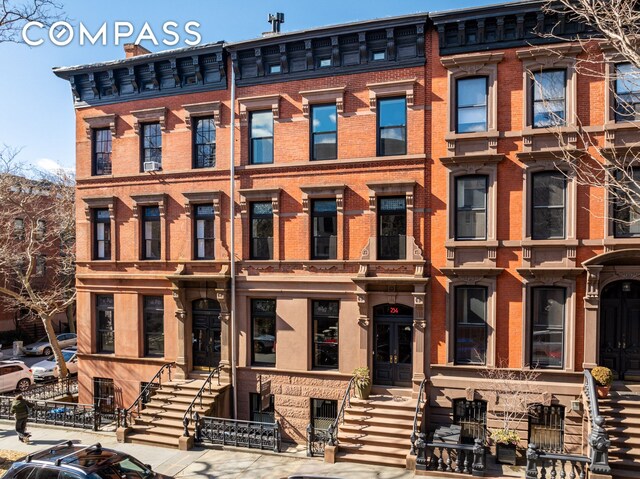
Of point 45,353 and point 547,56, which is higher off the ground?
point 547,56

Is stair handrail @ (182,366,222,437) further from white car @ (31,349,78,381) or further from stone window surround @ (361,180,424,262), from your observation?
white car @ (31,349,78,381)

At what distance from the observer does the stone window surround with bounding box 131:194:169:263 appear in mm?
18234

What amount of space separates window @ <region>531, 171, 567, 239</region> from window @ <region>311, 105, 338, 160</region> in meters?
6.73

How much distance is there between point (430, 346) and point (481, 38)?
1014 cm

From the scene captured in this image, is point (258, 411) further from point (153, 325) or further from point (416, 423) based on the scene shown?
point (416, 423)

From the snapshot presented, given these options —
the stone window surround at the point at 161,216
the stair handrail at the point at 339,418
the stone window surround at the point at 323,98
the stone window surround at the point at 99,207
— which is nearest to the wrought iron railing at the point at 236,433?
the stair handrail at the point at 339,418

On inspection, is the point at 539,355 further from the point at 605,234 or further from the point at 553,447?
the point at 605,234

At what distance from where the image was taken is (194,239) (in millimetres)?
18000

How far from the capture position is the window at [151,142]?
18625mm

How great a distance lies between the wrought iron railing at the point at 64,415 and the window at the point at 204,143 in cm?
985

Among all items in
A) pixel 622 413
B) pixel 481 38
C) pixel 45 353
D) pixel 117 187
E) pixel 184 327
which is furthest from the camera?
pixel 45 353

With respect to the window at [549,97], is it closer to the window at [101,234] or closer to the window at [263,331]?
the window at [263,331]

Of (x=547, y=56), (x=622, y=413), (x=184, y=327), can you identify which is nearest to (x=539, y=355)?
(x=622, y=413)

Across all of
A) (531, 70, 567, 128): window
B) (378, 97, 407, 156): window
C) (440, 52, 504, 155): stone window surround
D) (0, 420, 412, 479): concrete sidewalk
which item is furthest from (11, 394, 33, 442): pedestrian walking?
(531, 70, 567, 128): window
